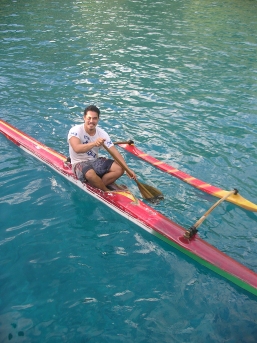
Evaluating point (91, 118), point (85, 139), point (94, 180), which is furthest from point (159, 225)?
point (91, 118)

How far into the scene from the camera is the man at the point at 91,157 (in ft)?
22.1

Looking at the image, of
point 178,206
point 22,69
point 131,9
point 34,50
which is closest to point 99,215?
point 178,206

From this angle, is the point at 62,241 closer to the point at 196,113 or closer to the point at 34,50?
the point at 196,113

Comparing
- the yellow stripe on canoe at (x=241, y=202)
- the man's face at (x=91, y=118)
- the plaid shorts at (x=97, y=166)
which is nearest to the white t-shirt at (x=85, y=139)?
the plaid shorts at (x=97, y=166)

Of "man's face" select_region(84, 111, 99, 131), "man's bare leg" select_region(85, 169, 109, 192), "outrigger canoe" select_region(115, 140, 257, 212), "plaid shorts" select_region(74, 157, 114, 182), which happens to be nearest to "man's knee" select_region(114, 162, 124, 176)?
"plaid shorts" select_region(74, 157, 114, 182)

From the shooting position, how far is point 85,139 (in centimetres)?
698

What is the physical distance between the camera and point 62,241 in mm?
6176

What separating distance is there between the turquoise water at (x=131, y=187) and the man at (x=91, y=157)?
537 millimetres

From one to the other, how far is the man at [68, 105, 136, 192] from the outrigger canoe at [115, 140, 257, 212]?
1.33 metres

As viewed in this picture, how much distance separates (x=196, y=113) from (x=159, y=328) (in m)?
7.49

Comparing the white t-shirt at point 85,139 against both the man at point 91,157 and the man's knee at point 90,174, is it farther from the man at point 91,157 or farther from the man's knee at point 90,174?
the man's knee at point 90,174

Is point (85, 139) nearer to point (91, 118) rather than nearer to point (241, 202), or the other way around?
point (91, 118)

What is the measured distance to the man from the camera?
674 cm

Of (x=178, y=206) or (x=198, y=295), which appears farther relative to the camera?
(x=178, y=206)
